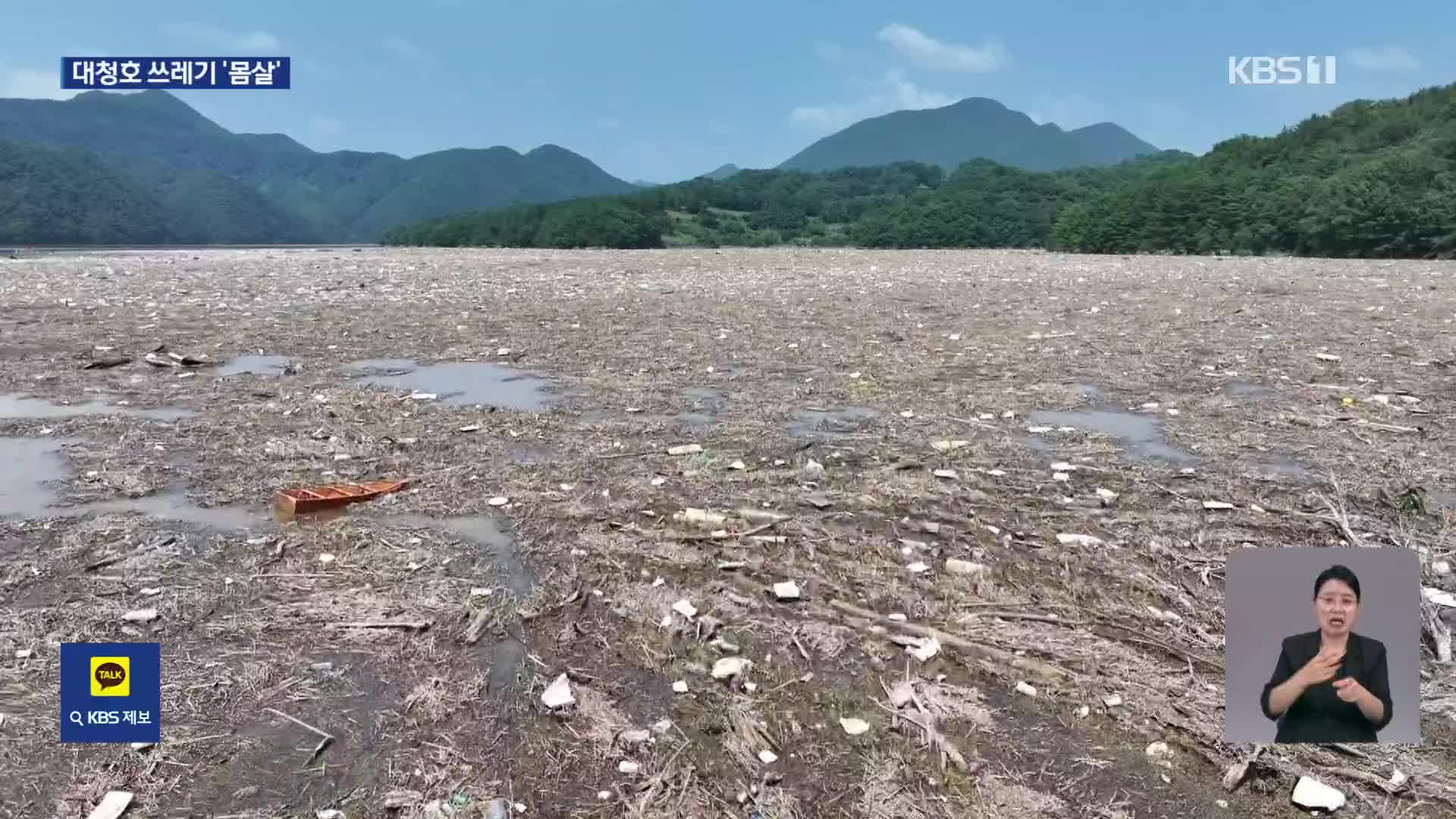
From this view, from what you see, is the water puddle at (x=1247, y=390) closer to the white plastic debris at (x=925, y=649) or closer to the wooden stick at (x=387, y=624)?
the white plastic debris at (x=925, y=649)

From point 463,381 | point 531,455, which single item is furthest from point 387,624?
point 463,381

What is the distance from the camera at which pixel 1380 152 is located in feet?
150

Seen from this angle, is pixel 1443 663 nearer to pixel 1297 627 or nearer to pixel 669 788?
pixel 1297 627

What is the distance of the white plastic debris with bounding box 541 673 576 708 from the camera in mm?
2629

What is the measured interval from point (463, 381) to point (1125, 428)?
560 centimetres

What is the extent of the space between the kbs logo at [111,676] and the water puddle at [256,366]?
18.5 ft

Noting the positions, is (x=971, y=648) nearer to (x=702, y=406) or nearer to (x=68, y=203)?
(x=702, y=406)

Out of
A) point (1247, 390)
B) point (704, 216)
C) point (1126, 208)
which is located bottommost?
point (1247, 390)

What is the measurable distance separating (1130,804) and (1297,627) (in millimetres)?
683

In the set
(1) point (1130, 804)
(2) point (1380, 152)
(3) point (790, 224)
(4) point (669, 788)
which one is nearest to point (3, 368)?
(4) point (669, 788)

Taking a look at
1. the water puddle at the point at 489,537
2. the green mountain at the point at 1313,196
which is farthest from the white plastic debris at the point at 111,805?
the green mountain at the point at 1313,196

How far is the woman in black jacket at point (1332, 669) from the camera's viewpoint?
1833 millimetres

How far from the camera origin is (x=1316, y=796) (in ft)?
7.02

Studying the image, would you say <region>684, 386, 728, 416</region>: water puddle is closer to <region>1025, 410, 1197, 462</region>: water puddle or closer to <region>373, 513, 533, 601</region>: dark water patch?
<region>1025, 410, 1197, 462</region>: water puddle
